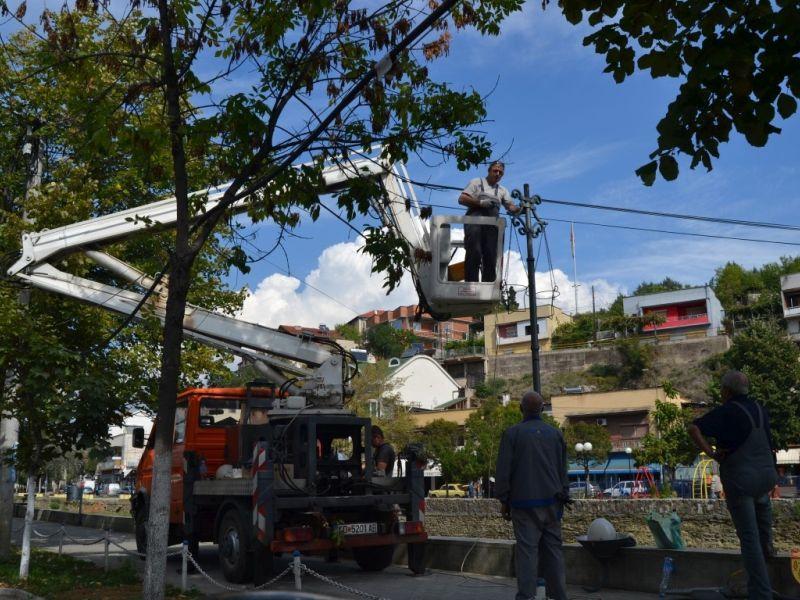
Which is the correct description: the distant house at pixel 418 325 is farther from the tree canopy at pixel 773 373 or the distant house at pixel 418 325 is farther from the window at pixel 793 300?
the tree canopy at pixel 773 373

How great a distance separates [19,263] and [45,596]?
615cm

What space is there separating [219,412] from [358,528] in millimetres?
3728

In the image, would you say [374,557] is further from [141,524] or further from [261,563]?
[141,524]

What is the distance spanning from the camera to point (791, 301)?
3551 inches

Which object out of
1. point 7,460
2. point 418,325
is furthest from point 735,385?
point 418,325

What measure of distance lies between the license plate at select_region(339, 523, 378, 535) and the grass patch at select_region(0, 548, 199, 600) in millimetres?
2219

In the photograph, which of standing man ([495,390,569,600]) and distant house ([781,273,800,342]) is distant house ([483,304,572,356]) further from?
standing man ([495,390,569,600])

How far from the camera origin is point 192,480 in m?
13.1

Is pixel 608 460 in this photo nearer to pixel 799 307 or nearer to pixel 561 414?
pixel 561 414

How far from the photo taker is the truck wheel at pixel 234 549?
37.1 feet

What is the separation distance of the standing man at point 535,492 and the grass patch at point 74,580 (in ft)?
12.7

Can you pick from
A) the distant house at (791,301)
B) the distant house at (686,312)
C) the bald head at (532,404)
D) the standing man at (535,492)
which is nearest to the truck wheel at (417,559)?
Answer: the standing man at (535,492)

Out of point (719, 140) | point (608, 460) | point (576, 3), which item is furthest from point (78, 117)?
point (608, 460)

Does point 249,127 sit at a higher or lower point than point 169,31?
lower
